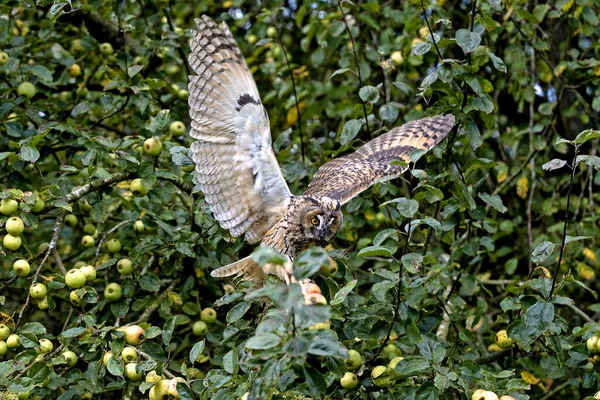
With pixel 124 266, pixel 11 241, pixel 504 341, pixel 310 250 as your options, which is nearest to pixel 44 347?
pixel 11 241

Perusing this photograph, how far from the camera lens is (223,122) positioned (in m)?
2.75

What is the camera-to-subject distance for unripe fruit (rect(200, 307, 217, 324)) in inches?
114

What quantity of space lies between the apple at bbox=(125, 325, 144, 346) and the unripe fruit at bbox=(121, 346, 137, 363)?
0.04 m

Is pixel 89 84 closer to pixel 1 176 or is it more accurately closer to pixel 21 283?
pixel 1 176

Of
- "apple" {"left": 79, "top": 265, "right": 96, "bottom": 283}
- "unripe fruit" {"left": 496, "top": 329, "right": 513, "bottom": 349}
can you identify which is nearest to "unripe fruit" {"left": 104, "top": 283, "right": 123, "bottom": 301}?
"apple" {"left": 79, "top": 265, "right": 96, "bottom": 283}

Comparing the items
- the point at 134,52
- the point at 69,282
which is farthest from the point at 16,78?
the point at 69,282

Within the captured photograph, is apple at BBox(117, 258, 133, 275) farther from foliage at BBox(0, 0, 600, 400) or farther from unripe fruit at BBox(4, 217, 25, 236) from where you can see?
unripe fruit at BBox(4, 217, 25, 236)

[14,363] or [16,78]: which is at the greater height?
[16,78]

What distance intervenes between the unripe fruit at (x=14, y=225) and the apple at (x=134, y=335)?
481 mm

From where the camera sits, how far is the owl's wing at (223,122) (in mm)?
2705

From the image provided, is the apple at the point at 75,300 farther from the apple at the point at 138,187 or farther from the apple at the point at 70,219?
the apple at the point at 70,219

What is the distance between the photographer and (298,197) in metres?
2.95

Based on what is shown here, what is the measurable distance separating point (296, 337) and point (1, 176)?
6.45 ft

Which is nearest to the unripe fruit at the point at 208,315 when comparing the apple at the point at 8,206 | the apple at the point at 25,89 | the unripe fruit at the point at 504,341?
the apple at the point at 8,206
